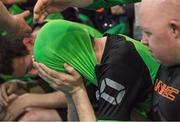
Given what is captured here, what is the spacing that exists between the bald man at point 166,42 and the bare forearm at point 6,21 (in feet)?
A: 1.35

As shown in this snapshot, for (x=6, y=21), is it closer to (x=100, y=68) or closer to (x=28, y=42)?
(x=100, y=68)

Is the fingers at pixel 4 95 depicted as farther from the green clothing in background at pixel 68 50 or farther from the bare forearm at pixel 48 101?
the green clothing in background at pixel 68 50

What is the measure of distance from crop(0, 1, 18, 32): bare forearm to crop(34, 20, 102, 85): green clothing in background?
12cm

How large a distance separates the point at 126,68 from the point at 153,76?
0.30 feet

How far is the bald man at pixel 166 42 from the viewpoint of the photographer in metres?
1.15

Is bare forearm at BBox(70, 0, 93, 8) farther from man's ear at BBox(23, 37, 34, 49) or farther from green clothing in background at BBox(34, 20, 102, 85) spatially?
man's ear at BBox(23, 37, 34, 49)

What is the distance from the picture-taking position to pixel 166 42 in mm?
1155

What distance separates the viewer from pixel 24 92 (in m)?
1.84

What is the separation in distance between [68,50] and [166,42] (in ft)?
0.99

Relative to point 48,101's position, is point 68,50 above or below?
above

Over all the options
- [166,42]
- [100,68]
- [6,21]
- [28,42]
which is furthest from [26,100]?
[166,42]

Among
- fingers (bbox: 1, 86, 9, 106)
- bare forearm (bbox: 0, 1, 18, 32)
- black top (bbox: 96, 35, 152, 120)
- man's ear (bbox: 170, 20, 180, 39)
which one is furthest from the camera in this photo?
fingers (bbox: 1, 86, 9, 106)

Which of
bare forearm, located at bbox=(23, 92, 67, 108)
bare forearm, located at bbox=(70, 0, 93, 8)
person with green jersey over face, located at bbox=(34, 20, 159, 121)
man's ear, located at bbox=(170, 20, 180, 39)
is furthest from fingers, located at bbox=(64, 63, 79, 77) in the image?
bare forearm, located at bbox=(23, 92, 67, 108)

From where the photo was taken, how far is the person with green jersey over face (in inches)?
49.3
